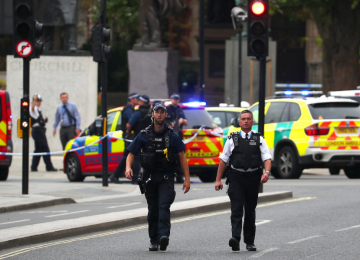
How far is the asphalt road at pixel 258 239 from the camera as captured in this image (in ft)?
27.4

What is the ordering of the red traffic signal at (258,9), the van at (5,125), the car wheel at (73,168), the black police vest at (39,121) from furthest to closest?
1. the black police vest at (39,121)
2. the car wheel at (73,168)
3. the van at (5,125)
4. the red traffic signal at (258,9)

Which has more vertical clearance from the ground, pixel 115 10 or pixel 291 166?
pixel 115 10

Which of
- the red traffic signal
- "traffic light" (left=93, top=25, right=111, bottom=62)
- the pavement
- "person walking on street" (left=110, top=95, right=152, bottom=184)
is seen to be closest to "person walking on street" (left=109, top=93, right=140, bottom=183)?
"person walking on street" (left=110, top=95, right=152, bottom=184)

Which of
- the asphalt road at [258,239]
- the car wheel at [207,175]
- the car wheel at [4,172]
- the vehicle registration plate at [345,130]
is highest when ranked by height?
the vehicle registration plate at [345,130]

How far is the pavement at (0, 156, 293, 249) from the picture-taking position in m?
9.55

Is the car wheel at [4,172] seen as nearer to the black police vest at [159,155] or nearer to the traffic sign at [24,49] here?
the traffic sign at [24,49]

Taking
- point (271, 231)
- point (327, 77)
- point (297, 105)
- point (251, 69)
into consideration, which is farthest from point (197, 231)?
point (327, 77)

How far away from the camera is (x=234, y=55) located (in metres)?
30.5

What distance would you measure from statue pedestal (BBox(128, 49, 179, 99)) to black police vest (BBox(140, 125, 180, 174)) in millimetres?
18269

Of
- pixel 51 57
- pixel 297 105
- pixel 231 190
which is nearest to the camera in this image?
pixel 231 190

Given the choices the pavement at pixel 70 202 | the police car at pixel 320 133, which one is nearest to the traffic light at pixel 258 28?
the pavement at pixel 70 202

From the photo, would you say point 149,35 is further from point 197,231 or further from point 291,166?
point 197,231

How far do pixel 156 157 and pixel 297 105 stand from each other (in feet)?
30.8

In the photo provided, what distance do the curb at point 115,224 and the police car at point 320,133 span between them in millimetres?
3696
